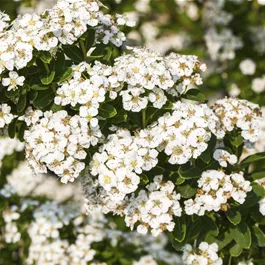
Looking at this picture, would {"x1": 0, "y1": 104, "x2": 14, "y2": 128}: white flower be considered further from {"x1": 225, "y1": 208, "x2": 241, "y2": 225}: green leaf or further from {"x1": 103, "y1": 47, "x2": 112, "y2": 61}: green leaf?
{"x1": 225, "y1": 208, "x2": 241, "y2": 225}: green leaf

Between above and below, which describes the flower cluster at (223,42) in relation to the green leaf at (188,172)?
below

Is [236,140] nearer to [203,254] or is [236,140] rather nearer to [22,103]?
[203,254]

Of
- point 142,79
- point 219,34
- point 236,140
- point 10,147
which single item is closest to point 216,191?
point 236,140

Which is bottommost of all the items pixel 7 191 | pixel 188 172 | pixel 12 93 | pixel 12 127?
pixel 7 191

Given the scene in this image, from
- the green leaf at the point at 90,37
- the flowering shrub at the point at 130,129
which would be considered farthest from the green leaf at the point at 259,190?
the green leaf at the point at 90,37

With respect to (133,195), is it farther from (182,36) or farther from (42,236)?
(182,36)

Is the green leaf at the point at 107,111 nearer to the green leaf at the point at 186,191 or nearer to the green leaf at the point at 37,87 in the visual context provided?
the green leaf at the point at 37,87
